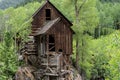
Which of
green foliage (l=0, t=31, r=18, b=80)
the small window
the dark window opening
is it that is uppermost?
the small window

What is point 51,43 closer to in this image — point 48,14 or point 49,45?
point 49,45

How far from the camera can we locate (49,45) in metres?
40.2

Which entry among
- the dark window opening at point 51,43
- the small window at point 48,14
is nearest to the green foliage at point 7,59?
the dark window opening at point 51,43

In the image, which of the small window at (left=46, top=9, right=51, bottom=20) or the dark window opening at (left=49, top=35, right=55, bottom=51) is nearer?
the dark window opening at (left=49, top=35, right=55, bottom=51)

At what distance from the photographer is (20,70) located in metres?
39.4

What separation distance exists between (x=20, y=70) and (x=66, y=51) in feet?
16.9

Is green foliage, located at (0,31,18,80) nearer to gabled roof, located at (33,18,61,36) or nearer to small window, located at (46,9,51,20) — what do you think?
gabled roof, located at (33,18,61,36)

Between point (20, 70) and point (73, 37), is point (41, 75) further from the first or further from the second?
point (73, 37)

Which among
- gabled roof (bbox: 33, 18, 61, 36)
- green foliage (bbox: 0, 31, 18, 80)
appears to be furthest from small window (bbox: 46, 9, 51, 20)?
green foliage (bbox: 0, 31, 18, 80)

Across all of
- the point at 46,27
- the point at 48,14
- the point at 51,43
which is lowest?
the point at 51,43

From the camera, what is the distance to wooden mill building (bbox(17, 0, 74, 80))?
38688mm

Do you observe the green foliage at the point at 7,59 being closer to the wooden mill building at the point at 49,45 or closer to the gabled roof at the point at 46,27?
the wooden mill building at the point at 49,45

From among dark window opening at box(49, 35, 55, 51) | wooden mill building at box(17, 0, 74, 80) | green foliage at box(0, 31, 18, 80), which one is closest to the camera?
green foliage at box(0, 31, 18, 80)

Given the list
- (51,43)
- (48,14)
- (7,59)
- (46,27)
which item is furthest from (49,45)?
(7,59)
